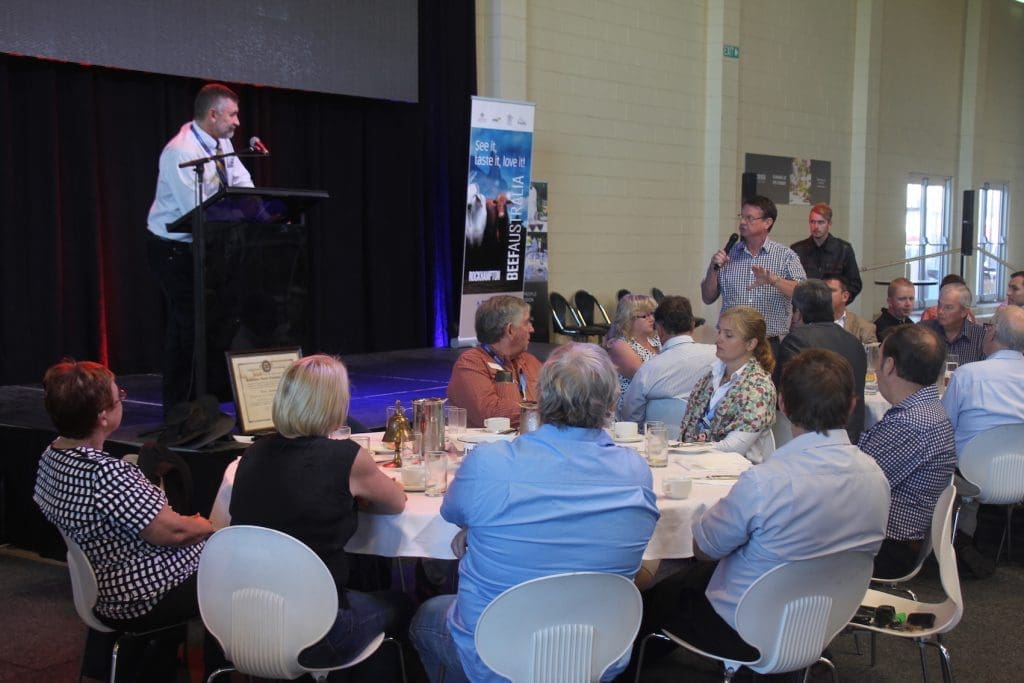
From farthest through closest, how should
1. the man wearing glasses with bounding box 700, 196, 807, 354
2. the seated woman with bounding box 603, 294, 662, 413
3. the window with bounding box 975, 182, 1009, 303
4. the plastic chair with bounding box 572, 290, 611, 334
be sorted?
the window with bounding box 975, 182, 1009, 303, the plastic chair with bounding box 572, 290, 611, 334, the man wearing glasses with bounding box 700, 196, 807, 354, the seated woman with bounding box 603, 294, 662, 413

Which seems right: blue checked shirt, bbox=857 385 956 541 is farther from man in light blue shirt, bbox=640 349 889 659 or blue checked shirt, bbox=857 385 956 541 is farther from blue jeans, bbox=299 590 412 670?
blue jeans, bbox=299 590 412 670

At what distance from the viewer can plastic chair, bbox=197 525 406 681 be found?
246 cm

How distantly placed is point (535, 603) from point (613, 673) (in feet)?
1.26

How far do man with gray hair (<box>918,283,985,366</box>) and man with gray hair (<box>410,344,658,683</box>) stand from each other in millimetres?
3717

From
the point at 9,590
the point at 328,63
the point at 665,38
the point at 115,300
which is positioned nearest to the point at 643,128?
the point at 665,38

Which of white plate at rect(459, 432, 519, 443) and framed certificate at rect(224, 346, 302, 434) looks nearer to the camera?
white plate at rect(459, 432, 519, 443)

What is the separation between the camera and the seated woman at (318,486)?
8.57 feet

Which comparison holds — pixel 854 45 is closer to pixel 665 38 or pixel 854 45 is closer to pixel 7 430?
pixel 665 38

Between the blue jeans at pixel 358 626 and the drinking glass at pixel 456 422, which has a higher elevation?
the drinking glass at pixel 456 422

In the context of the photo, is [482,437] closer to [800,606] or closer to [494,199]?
[800,606]

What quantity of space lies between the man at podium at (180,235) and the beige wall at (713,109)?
14.5 ft

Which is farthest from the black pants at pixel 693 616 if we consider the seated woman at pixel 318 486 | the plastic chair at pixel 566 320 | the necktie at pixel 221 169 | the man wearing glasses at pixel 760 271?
the plastic chair at pixel 566 320

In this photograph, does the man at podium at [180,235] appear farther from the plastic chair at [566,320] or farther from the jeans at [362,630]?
the plastic chair at [566,320]

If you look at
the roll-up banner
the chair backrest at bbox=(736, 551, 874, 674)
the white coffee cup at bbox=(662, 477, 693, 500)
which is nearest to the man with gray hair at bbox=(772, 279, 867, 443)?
the white coffee cup at bbox=(662, 477, 693, 500)
